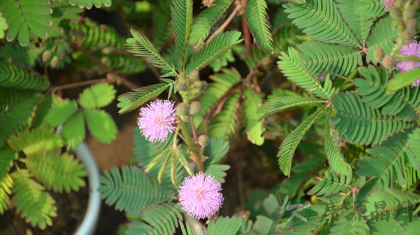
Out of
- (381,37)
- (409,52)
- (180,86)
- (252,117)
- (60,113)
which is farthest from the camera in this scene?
(60,113)

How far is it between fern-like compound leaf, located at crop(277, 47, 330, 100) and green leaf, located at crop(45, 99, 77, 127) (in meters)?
0.82

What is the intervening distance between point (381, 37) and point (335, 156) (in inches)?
13.8

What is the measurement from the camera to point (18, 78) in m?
1.31

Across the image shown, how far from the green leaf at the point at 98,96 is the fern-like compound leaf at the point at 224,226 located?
685mm

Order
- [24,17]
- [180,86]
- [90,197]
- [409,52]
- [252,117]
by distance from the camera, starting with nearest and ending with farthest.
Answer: [180,86], [409,52], [24,17], [252,117], [90,197]

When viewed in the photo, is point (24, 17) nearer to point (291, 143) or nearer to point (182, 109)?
point (182, 109)

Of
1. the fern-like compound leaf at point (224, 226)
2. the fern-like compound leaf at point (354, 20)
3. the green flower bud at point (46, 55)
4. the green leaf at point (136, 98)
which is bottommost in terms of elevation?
the fern-like compound leaf at point (224, 226)

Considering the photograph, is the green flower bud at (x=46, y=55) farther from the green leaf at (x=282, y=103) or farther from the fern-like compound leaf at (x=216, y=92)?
the green leaf at (x=282, y=103)

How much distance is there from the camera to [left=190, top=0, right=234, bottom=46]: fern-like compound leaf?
1002 millimetres

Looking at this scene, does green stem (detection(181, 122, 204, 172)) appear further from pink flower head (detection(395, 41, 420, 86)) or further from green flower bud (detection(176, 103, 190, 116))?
pink flower head (detection(395, 41, 420, 86))

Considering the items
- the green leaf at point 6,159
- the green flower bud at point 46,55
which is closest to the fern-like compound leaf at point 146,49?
the green flower bud at point 46,55

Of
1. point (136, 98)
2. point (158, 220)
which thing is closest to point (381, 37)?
point (136, 98)

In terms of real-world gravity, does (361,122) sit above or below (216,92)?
above

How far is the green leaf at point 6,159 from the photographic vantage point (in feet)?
4.15
